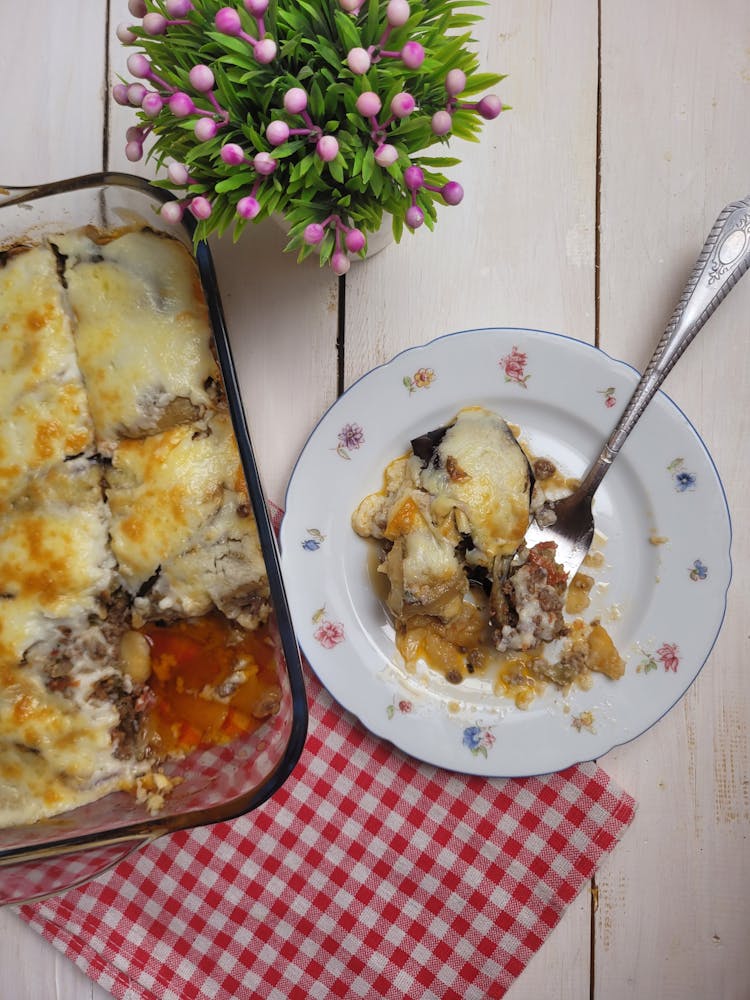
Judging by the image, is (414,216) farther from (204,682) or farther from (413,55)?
(204,682)

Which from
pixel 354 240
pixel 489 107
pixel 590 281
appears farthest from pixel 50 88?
pixel 590 281

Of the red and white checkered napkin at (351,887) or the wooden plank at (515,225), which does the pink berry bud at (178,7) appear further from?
the red and white checkered napkin at (351,887)

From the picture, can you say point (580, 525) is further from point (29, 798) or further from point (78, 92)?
point (78, 92)

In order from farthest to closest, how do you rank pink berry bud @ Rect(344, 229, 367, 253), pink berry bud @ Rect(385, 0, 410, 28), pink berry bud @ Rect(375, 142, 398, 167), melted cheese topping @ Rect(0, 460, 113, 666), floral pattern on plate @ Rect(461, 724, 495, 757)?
floral pattern on plate @ Rect(461, 724, 495, 757), melted cheese topping @ Rect(0, 460, 113, 666), pink berry bud @ Rect(344, 229, 367, 253), pink berry bud @ Rect(375, 142, 398, 167), pink berry bud @ Rect(385, 0, 410, 28)

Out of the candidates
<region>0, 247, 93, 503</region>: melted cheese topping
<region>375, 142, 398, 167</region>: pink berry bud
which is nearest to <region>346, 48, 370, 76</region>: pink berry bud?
<region>375, 142, 398, 167</region>: pink berry bud

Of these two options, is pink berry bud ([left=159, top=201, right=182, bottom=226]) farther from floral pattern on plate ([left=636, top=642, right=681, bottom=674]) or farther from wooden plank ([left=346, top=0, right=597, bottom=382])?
floral pattern on plate ([left=636, top=642, right=681, bottom=674])

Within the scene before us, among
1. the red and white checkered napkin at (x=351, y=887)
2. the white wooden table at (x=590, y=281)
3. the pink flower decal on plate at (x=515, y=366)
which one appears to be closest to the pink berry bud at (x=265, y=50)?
the white wooden table at (x=590, y=281)
